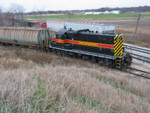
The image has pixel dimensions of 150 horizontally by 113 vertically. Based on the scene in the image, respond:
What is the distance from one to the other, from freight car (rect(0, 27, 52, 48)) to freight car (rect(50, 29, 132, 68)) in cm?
203

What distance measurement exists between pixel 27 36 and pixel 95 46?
9.22m

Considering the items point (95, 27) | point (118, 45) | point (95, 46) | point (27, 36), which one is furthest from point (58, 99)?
point (95, 27)

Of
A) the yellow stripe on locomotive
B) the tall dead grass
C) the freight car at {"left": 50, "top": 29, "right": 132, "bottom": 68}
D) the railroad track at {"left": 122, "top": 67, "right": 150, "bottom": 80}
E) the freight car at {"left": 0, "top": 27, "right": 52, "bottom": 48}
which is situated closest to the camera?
the tall dead grass

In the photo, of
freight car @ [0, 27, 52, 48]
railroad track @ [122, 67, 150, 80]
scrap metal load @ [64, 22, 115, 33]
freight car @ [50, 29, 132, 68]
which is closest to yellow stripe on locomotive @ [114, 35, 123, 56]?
freight car @ [50, 29, 132, 68]

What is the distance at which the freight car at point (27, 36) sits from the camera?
16.3m

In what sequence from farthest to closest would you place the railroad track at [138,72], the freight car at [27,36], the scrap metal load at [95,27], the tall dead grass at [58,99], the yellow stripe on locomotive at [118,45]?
1. the scrap metal load at [95,27]
2. the freight car at [27,36]
3. the yellow stripe on locomotive at [118,45]
4. the railroad track at [138,72]
5. the tall dead grass at [58,99]

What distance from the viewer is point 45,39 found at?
17.0 meters

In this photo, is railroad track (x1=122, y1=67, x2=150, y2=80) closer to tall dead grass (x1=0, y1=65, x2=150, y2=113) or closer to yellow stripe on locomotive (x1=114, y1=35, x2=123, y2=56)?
yellow stripe on locomotive (x1=114, y1=35, x2=123, y2=56)

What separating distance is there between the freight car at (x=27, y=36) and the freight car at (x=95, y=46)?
2028 millimetres

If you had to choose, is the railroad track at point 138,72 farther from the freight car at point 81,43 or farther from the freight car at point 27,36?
the freight car at point 27,36

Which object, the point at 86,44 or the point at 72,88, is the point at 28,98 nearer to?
the point at 72,88

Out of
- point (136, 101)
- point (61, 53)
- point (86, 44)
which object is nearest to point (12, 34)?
point (61, 53)

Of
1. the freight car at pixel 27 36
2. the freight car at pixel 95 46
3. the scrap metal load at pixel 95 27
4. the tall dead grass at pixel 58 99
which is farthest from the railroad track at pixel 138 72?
the freight car at pixel 27 36

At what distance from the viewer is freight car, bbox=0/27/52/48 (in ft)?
53.5
